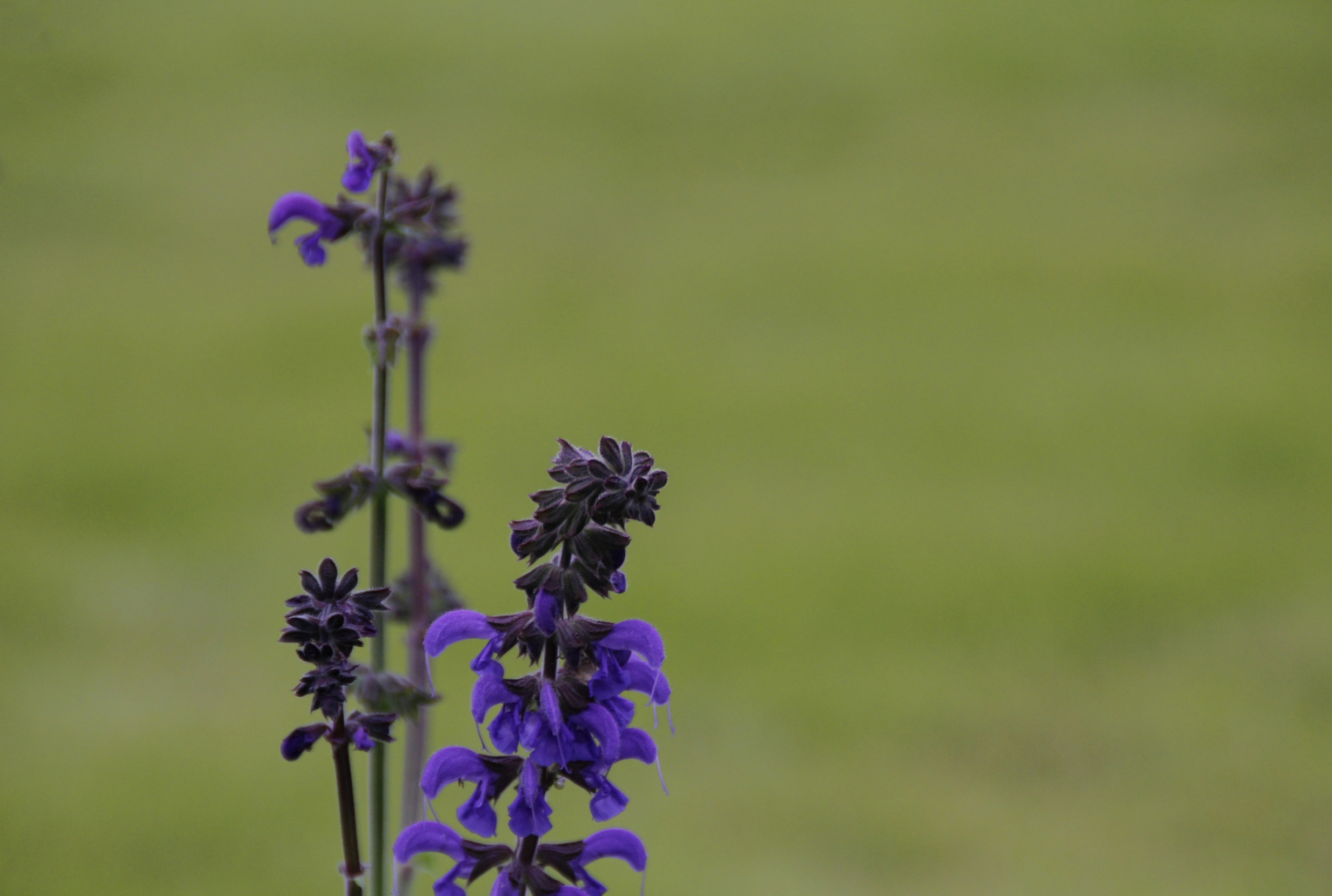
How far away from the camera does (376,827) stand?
36 centimetres

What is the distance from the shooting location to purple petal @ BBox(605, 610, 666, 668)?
0.30 meters

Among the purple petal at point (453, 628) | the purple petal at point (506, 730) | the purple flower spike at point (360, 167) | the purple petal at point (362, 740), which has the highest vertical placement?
the purple flower spike at point (360, 167)

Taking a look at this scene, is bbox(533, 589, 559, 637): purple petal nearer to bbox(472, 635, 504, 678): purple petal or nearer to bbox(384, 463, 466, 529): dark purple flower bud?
bbox(472, 635, 504, 678): purple petal

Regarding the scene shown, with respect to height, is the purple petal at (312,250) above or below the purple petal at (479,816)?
above

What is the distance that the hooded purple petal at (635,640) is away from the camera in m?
0.30

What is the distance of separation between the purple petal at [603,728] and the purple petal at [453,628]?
0.11ft

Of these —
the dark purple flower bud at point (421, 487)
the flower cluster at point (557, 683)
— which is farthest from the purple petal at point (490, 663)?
the dark purple flower bud at point (421, 487)

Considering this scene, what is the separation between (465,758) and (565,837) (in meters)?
0.84

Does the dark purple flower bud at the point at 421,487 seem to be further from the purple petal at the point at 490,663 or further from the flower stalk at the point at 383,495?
the purple petal at the point at 490,663

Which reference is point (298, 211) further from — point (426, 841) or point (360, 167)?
point (426, 841)

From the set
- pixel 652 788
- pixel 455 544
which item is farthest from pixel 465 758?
pixel 455 544

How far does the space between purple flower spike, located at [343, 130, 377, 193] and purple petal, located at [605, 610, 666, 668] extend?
6.7 inches

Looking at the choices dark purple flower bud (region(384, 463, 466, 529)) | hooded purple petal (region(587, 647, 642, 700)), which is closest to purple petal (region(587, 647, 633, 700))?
hooded purple petal (region(587, 647, 642, 700))

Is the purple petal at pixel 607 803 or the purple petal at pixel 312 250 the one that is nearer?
the purple petal at pixel 607 803
